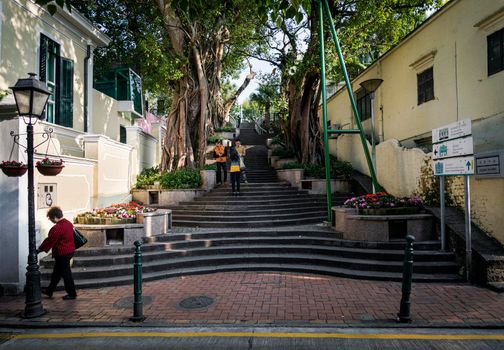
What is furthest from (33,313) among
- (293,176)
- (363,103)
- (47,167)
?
(363,103)

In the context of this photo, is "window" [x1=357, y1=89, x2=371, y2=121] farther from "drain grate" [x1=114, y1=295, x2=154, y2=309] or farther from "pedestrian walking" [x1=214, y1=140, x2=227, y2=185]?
"drain grate" [x1=114, y1=295, x2=154, y2=309]

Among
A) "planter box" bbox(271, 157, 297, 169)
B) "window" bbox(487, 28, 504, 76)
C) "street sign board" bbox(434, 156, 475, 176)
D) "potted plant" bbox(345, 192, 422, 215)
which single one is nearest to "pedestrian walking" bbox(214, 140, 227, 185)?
"planter box" bbox(271, 157, 297, 169)

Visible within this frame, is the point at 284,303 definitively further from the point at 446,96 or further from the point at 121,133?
the point at 121,133

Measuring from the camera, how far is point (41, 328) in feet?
15.8

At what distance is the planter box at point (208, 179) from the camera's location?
12.6 metres

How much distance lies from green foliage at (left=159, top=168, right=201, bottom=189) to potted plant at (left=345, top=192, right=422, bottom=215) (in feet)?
19.6

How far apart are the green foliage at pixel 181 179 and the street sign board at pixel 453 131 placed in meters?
8.00

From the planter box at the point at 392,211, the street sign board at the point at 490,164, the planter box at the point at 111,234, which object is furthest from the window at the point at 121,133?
the street sign board at the point at 490,164

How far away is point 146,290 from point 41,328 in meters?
1.77

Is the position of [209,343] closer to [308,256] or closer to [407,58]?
[308,256]

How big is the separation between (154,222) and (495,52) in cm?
901

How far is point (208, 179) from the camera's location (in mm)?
12672

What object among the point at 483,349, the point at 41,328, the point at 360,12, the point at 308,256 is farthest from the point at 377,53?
the point at 41,328

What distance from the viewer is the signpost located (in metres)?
6.32
